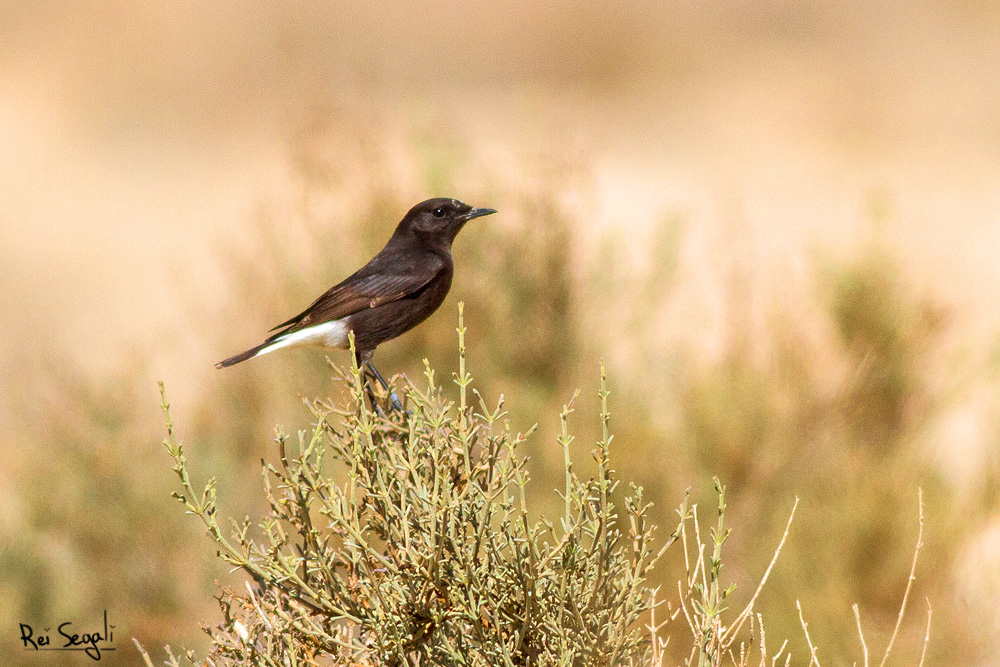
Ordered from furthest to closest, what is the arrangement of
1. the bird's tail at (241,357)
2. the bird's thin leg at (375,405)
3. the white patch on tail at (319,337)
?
the white patch on tail at (319,337)
the bird's tail at (241,357)
the bird's thin leg at (375,405)

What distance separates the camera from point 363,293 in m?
4.45

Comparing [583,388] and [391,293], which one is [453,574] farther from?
[583,388]

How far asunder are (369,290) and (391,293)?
11 centimetres

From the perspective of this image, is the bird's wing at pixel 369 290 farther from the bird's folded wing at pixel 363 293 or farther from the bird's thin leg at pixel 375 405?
the bird's thin leg at pixel 375 405

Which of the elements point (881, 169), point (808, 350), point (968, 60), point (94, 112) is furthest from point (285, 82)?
point (808, 350)

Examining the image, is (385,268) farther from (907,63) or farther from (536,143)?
(907,63)

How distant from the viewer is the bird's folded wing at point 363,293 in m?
4.39

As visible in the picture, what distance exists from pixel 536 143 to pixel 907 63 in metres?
26.9

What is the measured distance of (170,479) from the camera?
8.81m

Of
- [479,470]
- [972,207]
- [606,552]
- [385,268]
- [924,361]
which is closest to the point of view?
[606,552]

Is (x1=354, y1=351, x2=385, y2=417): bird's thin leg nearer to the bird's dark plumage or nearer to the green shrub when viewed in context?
the bird's dark plumage

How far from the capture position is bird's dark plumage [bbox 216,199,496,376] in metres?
4.39

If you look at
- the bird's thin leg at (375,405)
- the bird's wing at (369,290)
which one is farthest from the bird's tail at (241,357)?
the bird's thin leg at (375,405)

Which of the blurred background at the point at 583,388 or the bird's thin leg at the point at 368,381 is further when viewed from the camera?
A: the blurred background at the point at 583,388
